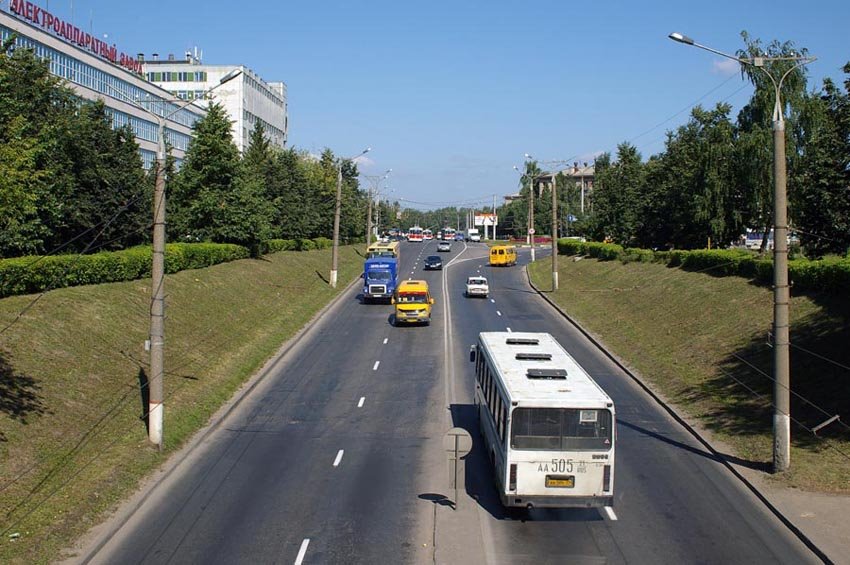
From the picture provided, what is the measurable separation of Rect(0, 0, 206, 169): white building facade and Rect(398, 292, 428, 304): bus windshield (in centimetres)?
2192

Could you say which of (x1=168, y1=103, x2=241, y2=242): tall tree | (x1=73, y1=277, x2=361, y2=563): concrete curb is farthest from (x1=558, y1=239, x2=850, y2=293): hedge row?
(x1=168, y1=103, x2=241, y2=242): tall tree

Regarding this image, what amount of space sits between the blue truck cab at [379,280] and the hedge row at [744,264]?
19.6 metres

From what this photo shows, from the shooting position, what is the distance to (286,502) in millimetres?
18125

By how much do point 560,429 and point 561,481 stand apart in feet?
3.44

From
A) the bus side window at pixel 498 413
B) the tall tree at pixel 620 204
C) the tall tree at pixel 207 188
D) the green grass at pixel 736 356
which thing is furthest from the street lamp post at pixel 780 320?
the tall tree at pixel 620 204

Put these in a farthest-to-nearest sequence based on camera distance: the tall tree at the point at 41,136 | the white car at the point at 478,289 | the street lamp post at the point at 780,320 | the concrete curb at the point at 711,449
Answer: the white car at the point at 478,289 → the tall tree at the point at 41,136 → the street lamp post at the point at 780,320 → the concrete curb at the point at 711,449

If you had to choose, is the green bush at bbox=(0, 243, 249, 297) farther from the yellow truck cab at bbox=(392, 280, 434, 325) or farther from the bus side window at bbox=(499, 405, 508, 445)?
the bus side window at bbox=(499, 405, 508, 445)

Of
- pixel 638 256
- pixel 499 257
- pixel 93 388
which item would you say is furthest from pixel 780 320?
pixel 499 257

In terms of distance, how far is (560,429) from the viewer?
16.4 meters

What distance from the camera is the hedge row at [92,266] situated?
28656 millimetres

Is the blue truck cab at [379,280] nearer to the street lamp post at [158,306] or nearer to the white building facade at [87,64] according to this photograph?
the white building facade at [87,64]

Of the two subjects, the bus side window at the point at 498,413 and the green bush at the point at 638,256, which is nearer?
the bus side window at the point at 498,413

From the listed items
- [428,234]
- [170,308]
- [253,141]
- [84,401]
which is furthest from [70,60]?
[428,234]

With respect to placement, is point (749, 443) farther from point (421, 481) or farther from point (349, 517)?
point (349, 517)
